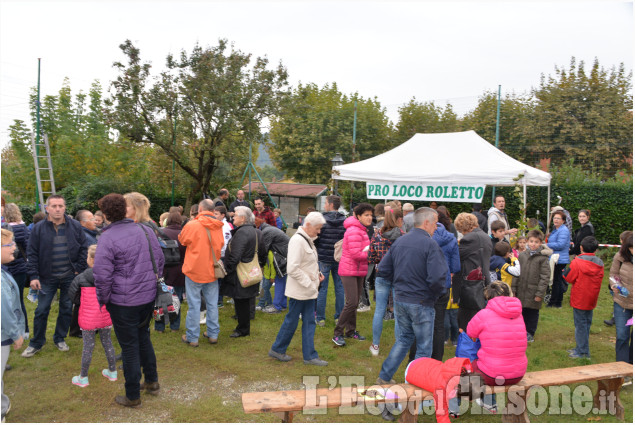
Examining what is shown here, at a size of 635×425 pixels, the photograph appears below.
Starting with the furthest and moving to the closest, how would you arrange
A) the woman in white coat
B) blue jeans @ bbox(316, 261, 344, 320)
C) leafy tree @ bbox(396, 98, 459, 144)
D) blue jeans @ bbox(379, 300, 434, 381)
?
leafy tree @ bbox(396, 98, 459, 144)
blue jeans @ bbox(316, 261, 344, 320)
the woman in white coat
blue jeans @ bbox(379, 300, 434, 381)

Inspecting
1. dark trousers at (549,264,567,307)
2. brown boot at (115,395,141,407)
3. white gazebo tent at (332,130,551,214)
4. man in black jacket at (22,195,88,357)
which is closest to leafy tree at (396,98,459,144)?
white gazebo tent at (332,130,551,214)

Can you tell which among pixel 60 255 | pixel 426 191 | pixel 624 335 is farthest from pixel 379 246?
pixel 426 191

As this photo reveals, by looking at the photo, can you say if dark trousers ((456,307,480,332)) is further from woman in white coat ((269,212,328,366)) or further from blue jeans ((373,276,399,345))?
woman in white coat ((269,212,328,366))

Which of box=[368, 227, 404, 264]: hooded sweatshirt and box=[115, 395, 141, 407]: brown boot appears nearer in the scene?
box=[115, 395, 141, 407]: brown boot

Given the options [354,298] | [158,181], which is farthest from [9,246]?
[158,181]

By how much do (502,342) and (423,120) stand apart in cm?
2029

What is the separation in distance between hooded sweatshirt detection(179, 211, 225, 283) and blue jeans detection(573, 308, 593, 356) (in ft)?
13.4

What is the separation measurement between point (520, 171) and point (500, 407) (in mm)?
6116

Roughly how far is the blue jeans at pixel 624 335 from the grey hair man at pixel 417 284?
196cm

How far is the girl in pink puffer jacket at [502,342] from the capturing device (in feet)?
11.7

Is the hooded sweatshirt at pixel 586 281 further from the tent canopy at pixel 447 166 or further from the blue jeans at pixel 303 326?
the tent canopy at pixel 447 166

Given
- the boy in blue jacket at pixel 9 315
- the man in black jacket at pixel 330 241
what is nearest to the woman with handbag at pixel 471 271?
the man in black jacket at pixel 330 241

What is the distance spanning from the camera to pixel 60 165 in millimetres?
12258

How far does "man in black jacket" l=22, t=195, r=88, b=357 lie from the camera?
4.89 meters
